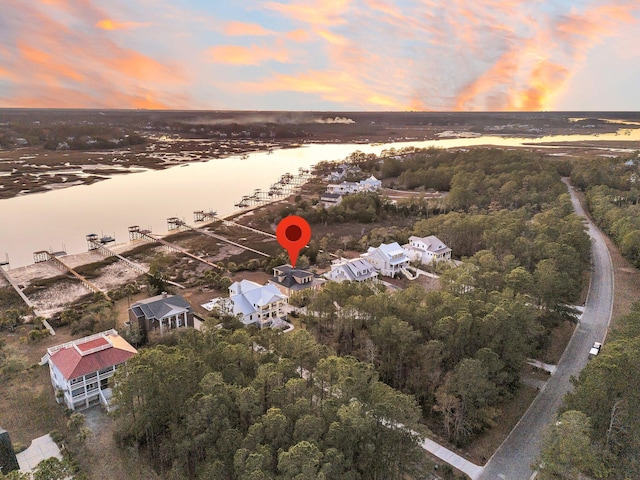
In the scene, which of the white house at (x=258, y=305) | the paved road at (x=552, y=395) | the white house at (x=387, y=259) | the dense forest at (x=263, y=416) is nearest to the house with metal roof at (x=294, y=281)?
the white house at (x=258, y=305)

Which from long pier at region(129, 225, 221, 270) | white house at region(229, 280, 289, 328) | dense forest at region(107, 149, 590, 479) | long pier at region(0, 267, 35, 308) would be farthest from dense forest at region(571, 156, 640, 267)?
long pier at region(0, 267, 35, 308)

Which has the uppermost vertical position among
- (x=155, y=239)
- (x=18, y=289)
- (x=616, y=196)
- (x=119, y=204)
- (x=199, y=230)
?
(x=616, y=196)

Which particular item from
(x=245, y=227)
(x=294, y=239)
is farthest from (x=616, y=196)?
(x=245, y=227)

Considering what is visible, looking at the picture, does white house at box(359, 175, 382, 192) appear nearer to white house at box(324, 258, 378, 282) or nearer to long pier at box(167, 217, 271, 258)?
long pier at box(167, 217, 271, 258)

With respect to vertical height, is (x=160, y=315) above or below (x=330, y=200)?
below

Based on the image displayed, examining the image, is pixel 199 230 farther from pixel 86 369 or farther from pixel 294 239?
pixel 86 369

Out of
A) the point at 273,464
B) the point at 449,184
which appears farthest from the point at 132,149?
the point at 273,464

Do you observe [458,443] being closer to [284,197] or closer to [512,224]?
[512,224]

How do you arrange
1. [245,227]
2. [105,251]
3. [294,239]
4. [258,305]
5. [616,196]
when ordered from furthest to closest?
[245,227], [616,196], [105,251], [294,239], [258,305]
